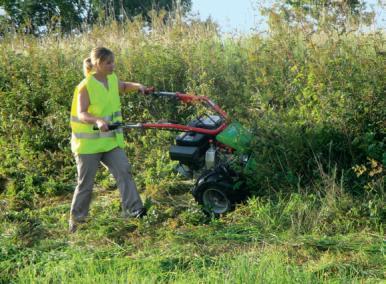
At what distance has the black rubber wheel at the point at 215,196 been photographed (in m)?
5.19

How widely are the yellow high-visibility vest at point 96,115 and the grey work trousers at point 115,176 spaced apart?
0.07 metres

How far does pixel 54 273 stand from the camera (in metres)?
4.08

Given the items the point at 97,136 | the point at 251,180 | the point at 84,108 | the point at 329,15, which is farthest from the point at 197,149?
the point at 329,15

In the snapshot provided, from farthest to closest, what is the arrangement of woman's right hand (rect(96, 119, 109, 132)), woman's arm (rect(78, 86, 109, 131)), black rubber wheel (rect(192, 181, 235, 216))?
black rubber wheel (rect(192, 181, 235, 216)) < woman's arm (rect(78, 86, 109, 131)) < woman's right hand (rect(96, 119, 109, 132))

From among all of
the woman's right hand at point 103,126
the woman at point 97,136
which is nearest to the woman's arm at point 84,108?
the woman at point 97,136

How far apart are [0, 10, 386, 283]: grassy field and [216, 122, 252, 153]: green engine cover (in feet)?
0.38

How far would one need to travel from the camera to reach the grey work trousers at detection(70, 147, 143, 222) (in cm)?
525

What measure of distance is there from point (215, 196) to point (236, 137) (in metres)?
0.57

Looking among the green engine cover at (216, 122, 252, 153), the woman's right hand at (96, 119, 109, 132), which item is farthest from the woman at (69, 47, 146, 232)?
the green engine cover at (216, 122, 252, 153)

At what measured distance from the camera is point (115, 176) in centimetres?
531

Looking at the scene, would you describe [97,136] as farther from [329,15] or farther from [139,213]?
[329,15]

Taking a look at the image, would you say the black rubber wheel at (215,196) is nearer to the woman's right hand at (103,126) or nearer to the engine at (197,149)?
the engine at (197,149)

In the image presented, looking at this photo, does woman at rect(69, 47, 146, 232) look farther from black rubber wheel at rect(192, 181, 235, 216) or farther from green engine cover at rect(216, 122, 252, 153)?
green engine cover at rect(216, 122, 252, 153)

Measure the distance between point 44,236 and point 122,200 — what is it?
747 millimetres
